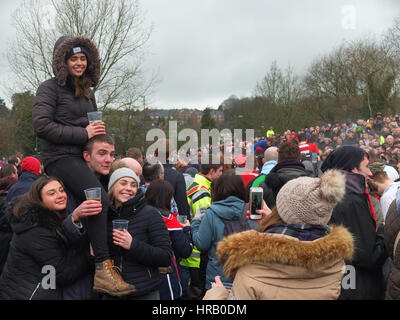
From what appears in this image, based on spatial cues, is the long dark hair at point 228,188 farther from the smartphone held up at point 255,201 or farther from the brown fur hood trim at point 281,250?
the brown fur hood trim at point 281,250

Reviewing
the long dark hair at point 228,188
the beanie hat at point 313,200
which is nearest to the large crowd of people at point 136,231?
the beanie hat at point 313,200

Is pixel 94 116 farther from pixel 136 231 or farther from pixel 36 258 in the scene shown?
pixel 36 258

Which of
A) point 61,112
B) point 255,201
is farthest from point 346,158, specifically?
point 61,112

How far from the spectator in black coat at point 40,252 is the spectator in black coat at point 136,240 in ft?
1.00

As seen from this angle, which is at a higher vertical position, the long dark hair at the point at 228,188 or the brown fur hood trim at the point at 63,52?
the brown fur hood trim at the point at 63,52

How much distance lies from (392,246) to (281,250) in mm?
1699

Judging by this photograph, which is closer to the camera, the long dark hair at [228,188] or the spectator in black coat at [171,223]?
the long dark hair at [228,188]

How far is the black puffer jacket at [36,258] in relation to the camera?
2.93m

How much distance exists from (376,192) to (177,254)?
2664mm

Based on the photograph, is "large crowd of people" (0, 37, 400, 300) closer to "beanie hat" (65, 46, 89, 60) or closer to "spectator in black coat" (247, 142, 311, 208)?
"beanie hat" (65, 46, 89, 60)

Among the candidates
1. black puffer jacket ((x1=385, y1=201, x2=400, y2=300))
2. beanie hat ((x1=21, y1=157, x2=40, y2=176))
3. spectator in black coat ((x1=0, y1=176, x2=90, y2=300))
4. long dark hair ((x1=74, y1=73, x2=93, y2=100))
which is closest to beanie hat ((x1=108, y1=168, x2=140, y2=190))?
spectator in black coat ((x1=0, y1=176, x2=90, y2=300))

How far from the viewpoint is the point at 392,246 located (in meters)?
3.42
